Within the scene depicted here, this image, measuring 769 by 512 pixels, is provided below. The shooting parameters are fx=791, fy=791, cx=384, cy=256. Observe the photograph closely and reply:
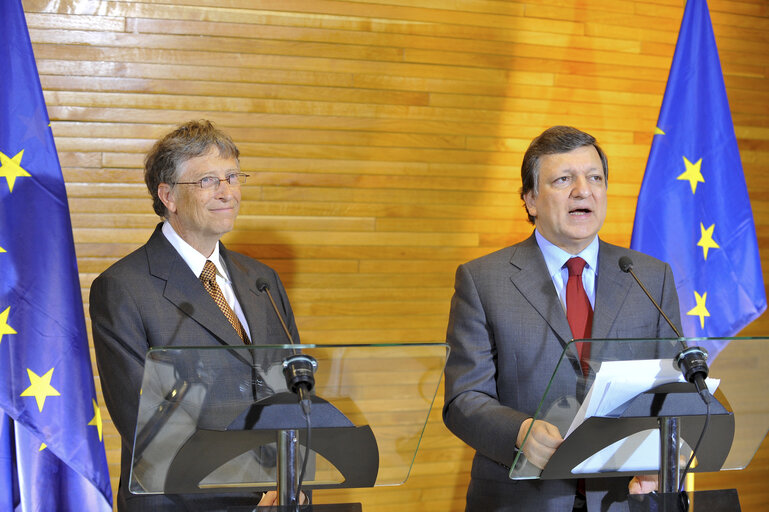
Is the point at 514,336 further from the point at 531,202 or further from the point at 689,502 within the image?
the point at 689,502

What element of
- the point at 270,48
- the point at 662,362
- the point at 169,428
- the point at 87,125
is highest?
the point at 270,48

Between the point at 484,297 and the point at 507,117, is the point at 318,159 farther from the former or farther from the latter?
the point at 484,297

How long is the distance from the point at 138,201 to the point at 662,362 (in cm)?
236

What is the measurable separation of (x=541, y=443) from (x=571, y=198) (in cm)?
87

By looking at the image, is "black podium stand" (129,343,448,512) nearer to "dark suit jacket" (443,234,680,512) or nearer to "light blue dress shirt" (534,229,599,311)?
"dark suit jacket" (443,234,680,512)

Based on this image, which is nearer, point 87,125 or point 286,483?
point 286,483

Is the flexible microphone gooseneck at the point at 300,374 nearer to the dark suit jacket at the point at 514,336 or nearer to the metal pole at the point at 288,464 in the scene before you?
the metal pole at the point at 288,464

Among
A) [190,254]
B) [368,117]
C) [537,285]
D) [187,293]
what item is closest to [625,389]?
[537,285]

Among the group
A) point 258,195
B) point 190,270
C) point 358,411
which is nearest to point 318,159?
point 258,195

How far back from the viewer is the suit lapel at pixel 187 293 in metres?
2.17

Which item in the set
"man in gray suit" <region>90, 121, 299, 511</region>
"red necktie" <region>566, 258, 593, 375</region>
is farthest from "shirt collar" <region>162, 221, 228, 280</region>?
"red necktie" <region>566, 258, 593, 375</region>

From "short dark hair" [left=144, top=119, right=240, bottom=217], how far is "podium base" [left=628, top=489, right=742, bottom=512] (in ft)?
5.05

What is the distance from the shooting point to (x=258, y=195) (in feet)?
11.0

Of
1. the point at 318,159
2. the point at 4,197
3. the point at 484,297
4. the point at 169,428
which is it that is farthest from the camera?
the point at 318,159
